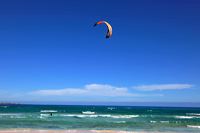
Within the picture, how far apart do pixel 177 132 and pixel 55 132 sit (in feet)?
28.1

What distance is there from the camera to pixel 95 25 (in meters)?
9.97

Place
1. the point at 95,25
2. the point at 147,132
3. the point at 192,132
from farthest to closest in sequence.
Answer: the point at 192,132, the point at 147,132, the point at 95,25

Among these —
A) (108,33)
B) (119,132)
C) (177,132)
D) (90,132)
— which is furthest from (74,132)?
(108,33)

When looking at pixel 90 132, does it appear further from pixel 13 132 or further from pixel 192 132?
pixel 192 132

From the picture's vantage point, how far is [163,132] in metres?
22.2

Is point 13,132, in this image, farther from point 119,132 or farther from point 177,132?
point 177,132

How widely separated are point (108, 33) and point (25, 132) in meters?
12.2

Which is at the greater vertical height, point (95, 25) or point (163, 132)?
point (95, 25)

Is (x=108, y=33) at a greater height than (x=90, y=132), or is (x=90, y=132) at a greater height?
(x=108, y=33)

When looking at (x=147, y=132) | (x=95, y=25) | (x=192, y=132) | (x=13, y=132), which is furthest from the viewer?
(x=192, y=132)

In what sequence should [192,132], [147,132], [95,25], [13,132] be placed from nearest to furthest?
[95,25], [13,132], [147,132], [192,132]

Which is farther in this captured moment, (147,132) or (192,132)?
(192,132)

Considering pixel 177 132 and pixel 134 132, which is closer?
pixel 134 132

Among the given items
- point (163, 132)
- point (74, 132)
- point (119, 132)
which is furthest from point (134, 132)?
point (74, 132)
